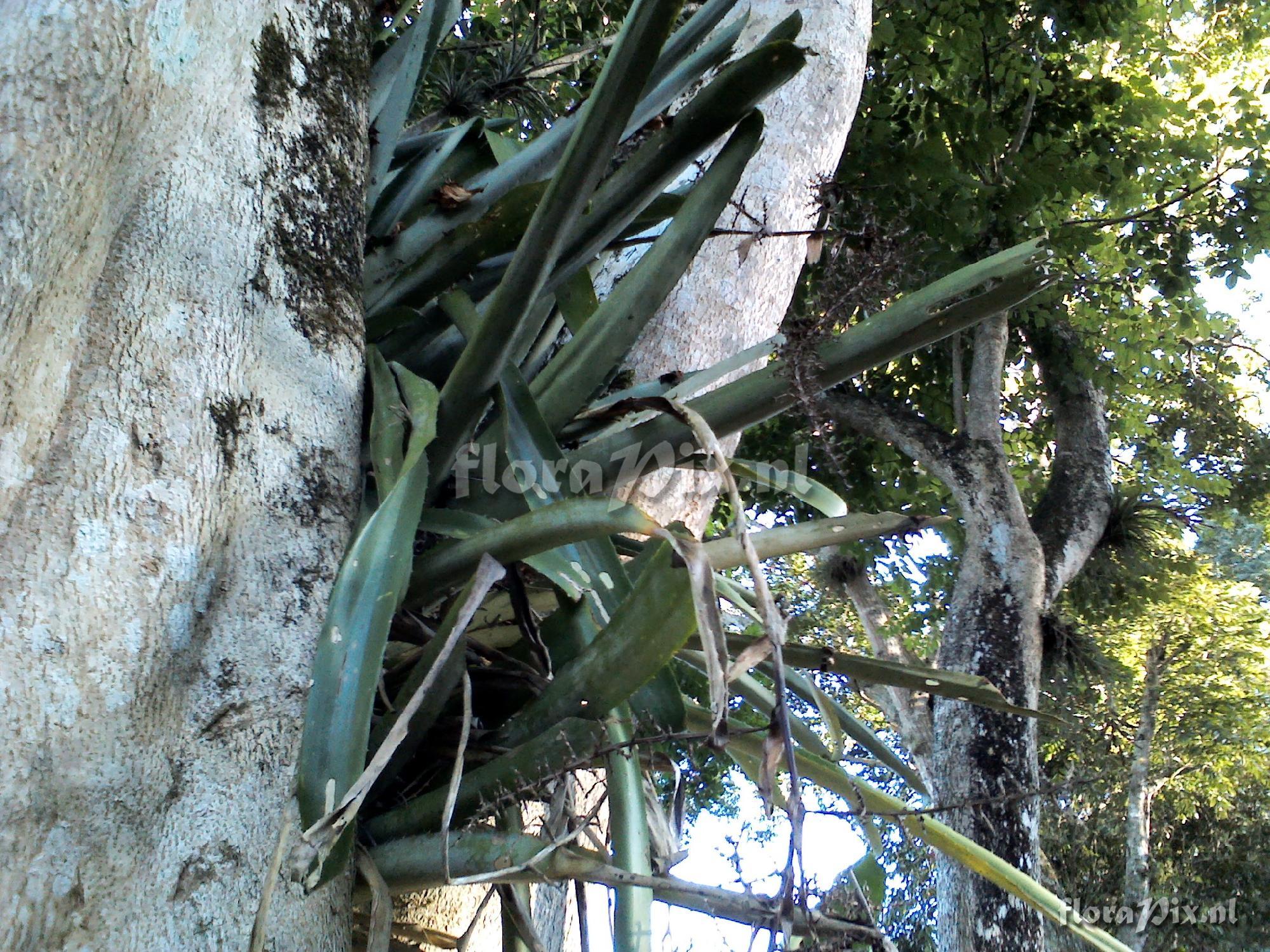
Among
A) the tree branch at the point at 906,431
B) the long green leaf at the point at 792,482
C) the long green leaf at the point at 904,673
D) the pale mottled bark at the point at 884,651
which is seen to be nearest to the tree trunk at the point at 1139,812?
the pale mottled bark at the point at 884,651

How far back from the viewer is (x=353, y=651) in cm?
72

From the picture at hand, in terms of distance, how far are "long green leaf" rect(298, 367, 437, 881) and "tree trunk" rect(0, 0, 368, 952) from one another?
0.04m

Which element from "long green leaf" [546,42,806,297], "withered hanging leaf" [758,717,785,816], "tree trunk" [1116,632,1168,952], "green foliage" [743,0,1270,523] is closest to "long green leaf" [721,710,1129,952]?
"withered hanging leaf" [758,717,785,816]

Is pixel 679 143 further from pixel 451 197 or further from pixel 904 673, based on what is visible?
pixel 904 673

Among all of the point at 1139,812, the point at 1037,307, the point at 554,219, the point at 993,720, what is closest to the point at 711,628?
the point at 554,219

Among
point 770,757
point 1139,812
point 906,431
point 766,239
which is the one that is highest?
point 906,431

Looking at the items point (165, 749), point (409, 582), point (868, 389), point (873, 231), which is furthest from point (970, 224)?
point (165, 749)

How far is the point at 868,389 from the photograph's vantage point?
6.14 meters

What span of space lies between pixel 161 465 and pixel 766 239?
1.00 meters

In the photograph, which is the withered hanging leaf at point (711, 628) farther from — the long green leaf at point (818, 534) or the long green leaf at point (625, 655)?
the long green leaf at point (818, 534)

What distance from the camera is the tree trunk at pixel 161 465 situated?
60cm

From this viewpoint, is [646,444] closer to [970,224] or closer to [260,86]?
[260,86]

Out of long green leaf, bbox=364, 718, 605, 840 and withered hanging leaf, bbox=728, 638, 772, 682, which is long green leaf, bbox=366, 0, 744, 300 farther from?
withered hanging leaf, bbox=728, 638, 772, 682

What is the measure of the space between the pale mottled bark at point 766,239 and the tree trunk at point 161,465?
0.49 metres
